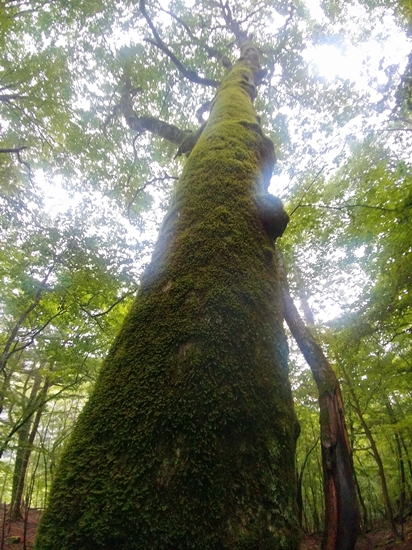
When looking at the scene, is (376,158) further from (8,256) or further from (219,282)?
(8,256)

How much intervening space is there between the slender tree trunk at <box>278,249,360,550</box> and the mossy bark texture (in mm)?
2013

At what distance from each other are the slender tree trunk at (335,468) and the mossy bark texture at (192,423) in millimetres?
2013

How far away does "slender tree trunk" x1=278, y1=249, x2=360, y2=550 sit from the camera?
245 cm

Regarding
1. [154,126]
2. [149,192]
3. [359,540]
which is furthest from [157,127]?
[359,540]

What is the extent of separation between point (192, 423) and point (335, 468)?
2472 millimetres

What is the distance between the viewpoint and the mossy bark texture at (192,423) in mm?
795

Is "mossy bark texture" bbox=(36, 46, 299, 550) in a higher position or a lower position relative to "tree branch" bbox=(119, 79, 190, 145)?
lower

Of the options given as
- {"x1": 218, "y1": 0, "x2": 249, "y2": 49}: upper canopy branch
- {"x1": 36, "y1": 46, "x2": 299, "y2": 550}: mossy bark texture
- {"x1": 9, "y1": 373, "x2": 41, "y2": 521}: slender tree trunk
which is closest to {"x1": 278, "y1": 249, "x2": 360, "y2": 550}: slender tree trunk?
{"x1": 36, "y1": 46, "x2": 299, "y2": 550}: mossy bark texture

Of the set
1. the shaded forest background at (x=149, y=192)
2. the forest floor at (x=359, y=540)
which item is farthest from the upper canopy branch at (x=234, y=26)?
the forest floor at (x=359, y=540)

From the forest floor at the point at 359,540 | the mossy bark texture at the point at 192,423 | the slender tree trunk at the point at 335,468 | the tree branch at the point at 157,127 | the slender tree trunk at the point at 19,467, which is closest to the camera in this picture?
the mossy bark texture at the point at 192,423

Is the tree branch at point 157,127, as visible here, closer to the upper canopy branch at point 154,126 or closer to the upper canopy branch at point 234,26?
the upper canopy branch at point 154,126

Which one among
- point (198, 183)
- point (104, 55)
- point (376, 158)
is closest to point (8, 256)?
point (104, 55)

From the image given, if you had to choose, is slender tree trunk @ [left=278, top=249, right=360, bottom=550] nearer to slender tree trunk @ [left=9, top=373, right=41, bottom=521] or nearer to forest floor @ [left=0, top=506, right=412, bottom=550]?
forest floor @ [left=0, top=506, right=412, bottom=550]

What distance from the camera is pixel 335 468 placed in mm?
2635
